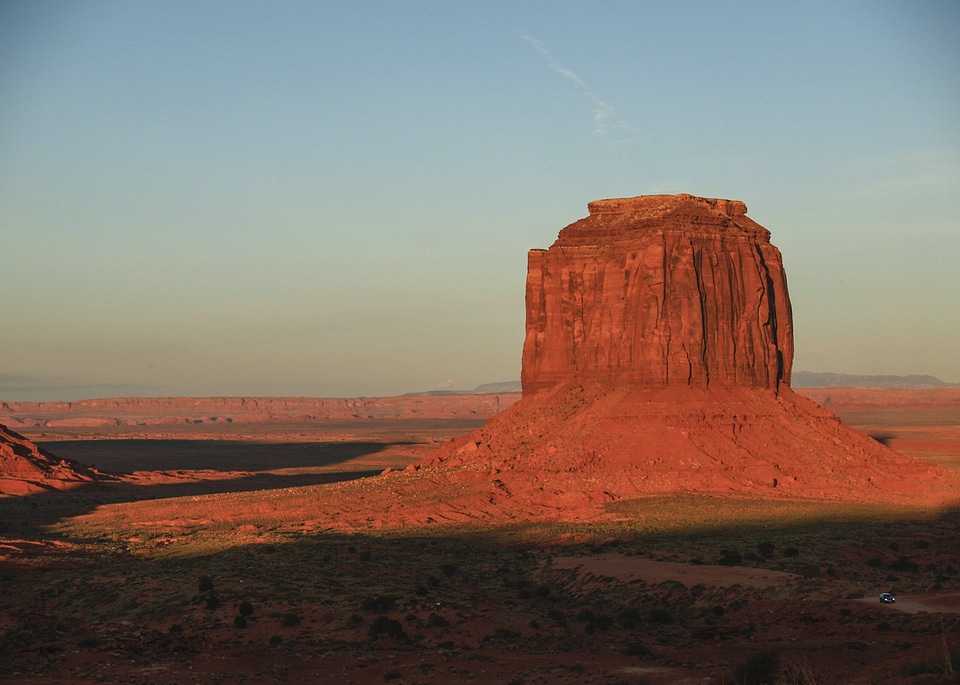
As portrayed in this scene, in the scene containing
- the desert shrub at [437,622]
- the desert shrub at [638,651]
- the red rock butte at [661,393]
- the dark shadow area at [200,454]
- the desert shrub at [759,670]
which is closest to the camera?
the desert shrub at [759,670]

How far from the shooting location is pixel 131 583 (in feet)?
128

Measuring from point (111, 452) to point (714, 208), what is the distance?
330 feet

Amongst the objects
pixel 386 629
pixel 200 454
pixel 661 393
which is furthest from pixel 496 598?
pixel 200 454

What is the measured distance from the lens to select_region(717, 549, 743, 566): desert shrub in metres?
43.1

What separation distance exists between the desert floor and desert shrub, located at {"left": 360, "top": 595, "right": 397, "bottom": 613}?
10 centimetres

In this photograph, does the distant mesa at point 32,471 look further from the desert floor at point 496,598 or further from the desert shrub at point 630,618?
the desert shrub at point 630,618

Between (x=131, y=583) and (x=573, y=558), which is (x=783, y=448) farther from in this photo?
(x=131, y=583)

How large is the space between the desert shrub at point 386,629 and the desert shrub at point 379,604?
5.54 ft

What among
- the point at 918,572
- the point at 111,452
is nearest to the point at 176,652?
the point at 918,572

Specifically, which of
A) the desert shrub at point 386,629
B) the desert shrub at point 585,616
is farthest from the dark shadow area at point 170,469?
the desert shrub at point 585,616

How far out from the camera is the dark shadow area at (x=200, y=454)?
129375 mm

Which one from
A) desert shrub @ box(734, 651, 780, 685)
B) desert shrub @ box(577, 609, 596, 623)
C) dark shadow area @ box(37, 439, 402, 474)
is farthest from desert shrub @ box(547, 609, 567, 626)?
dark shadow area @ box(37, 439, 402, 474)

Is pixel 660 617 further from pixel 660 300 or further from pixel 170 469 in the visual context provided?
pixel 170 469

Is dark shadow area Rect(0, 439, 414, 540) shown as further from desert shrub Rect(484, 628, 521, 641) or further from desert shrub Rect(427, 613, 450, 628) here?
desert shrub Rect(484, 628, 521, 641)
